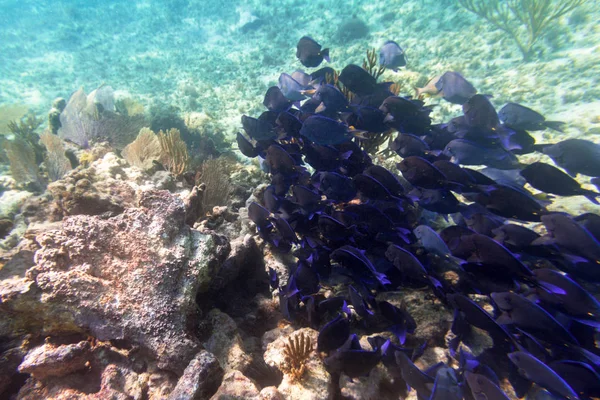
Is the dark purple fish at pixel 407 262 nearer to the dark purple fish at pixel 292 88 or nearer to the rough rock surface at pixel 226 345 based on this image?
the rough rock surface at pixel 226 345

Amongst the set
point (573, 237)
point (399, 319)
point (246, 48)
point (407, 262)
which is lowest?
point (399, 319)

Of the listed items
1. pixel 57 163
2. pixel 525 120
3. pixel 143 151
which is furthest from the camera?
pixel 57 163

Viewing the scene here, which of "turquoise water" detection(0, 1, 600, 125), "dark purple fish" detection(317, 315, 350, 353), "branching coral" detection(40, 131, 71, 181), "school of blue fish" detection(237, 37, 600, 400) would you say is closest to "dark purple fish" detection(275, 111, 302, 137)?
"school of blue fish" detection(237, 37, 600, 400)

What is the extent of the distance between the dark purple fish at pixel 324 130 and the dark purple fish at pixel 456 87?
2.91 metres

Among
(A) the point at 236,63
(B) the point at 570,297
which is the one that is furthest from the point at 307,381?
(A) the point at 236,63

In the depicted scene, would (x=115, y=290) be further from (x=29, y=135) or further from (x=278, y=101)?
(x=29, y=135)

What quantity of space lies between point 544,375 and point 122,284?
347cm

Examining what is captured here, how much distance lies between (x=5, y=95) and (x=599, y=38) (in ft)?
108

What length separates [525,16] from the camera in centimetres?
1262

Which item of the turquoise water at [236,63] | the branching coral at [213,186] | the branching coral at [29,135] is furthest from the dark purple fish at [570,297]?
the branching coral at [29,135]

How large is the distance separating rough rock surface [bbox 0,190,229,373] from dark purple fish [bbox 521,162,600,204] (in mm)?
3954

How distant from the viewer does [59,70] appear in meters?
21.8

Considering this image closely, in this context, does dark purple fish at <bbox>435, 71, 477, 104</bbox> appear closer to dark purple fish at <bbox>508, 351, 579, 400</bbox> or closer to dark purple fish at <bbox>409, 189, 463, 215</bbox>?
dark purple fish at <bbox>409, 189, 463, 215</bbox>

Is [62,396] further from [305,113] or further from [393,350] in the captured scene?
[305,113]
